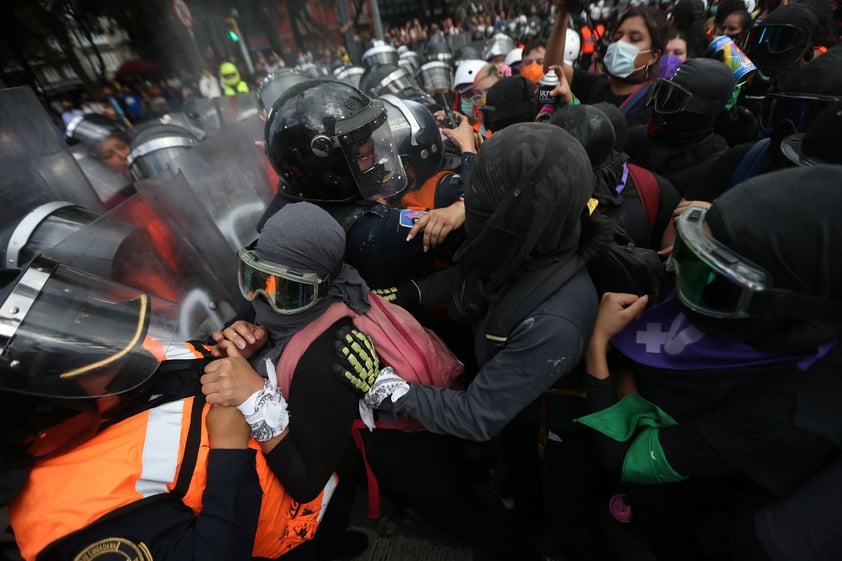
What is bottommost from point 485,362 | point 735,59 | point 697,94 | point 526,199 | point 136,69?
point 485,362

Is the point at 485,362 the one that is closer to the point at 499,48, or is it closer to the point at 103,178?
the point at 103,178

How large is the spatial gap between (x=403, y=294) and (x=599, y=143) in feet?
4.00

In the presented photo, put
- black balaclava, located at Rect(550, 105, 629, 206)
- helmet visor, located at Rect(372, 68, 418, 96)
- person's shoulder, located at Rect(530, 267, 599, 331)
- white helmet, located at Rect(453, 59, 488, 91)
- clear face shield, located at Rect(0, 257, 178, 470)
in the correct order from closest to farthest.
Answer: clear face shield, located at Rect(0, 257, 178, 470) → person's shoulder, located at Rect(530, 267, 599, 331) → black balaclava, located at Rect(550, 105, 629, 206) → helmet visor, located at Rect(372, 68, 418, 96) → white helmet, located at Rect(453, 59, 488, 91)

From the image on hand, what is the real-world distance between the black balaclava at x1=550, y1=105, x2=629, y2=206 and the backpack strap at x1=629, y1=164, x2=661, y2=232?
0.14 meters

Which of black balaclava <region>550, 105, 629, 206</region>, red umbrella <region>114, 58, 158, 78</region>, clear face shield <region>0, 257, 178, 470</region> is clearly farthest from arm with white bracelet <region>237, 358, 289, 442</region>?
red umbrella <region>114, 58, 158, 78</region>

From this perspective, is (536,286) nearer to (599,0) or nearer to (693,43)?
(693,43)

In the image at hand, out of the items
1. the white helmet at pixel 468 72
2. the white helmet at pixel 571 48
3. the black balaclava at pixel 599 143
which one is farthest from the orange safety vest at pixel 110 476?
the white helmet at pixel 571 48

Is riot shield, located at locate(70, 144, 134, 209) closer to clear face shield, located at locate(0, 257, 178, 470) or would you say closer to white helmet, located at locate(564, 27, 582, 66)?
clear face shield, located at locate(0, 257, 178, 470)

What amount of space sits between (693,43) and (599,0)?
1039cm

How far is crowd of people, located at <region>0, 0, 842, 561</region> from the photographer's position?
3.20ft

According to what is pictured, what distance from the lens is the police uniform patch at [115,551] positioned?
41.3 inches

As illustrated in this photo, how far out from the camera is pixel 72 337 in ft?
4.00

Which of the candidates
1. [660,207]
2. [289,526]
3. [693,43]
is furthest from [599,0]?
[289,526]

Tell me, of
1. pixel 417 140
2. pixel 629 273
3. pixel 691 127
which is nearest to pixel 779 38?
pixel 691 127
